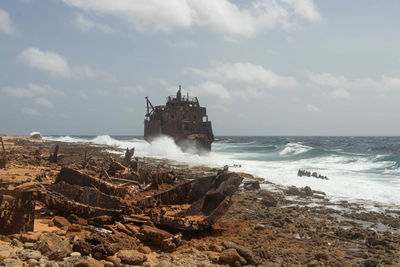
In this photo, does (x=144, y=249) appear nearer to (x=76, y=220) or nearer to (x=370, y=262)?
(x=76, y=220)

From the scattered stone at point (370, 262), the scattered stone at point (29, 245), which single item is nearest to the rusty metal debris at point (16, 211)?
the scattered stone at point (29, 245)

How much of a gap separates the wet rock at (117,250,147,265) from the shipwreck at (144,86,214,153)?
26.1 meters

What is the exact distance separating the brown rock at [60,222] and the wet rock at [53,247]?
115 cm

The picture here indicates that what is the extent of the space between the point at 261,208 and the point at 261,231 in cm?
249

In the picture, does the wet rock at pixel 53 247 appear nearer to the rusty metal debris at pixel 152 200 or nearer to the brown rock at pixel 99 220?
the brown rock at pixel 99 220

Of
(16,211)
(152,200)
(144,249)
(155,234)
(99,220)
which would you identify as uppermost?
(16,211)

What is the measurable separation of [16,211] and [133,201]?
291 centimetres

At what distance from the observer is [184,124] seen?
3231 cm

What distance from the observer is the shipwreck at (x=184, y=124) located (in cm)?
3139

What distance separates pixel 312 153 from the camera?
121 feet

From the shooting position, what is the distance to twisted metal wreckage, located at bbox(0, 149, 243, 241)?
17.1 feet

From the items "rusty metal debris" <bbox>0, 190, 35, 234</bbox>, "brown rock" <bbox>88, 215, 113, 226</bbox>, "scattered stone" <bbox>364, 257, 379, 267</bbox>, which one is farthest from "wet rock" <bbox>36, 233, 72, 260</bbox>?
"scattered stone" <bbox>364, 257, 379, 267</bbox>

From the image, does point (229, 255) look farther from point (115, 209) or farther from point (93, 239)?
point (115, 209)

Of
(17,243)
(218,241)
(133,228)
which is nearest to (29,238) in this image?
(17,243)
